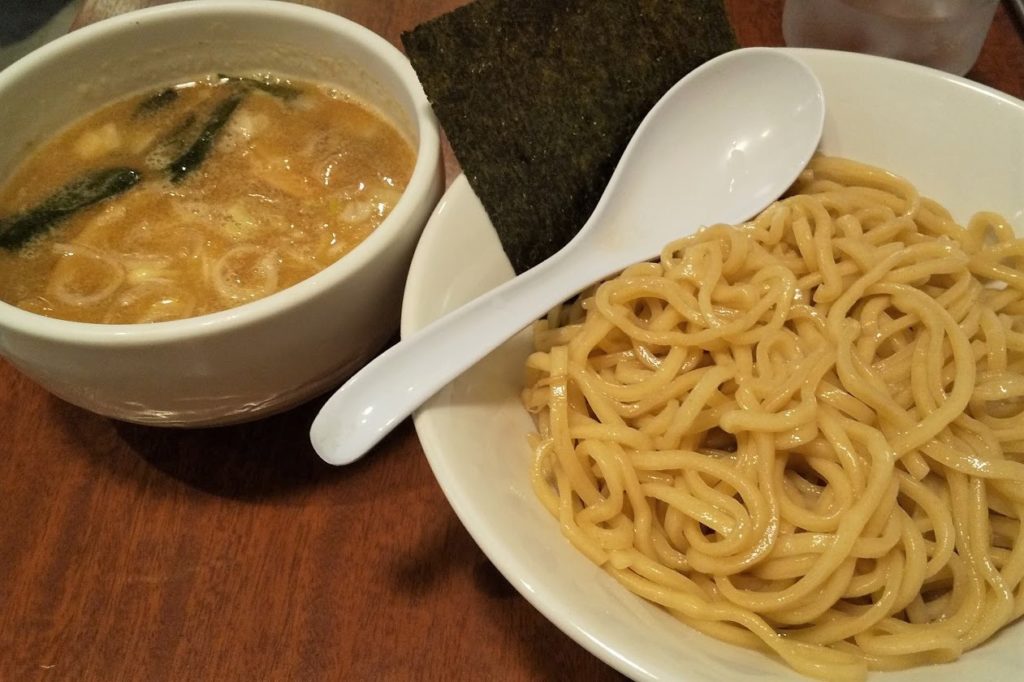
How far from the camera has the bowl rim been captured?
0.77 m

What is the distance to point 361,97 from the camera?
1147 millimetres

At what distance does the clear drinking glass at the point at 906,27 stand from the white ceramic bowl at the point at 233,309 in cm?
86

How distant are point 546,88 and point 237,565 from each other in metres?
0.73

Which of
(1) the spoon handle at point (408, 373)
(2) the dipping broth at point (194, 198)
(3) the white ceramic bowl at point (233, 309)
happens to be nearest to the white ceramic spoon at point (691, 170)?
(1) the spoon handle at point (408, 373)

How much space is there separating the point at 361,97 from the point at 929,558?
94 centimetres

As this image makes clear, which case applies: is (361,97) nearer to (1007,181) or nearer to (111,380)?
(111,380)

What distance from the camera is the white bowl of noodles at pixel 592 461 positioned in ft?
2.31

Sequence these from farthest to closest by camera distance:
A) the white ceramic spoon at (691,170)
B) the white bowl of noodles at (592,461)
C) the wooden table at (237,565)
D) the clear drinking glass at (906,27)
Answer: the clear drinking glass at (906,27) → the white ceramic spoon at (691,170) → the wooden table at (237,565) → the white bowl of noodles at (592,461)

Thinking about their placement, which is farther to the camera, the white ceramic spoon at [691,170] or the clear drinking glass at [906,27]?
the clear drinking glass at [906,27]

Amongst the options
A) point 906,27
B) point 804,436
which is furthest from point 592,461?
point 906,27

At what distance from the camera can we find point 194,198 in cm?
106

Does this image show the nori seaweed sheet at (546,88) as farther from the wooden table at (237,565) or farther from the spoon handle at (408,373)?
the wooden table at (237,565)

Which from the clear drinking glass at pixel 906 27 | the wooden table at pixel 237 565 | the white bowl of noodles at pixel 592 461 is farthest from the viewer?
the clear drinking glass at pixel 906 27

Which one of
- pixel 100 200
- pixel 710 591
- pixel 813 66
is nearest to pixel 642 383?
pixel 710 591
